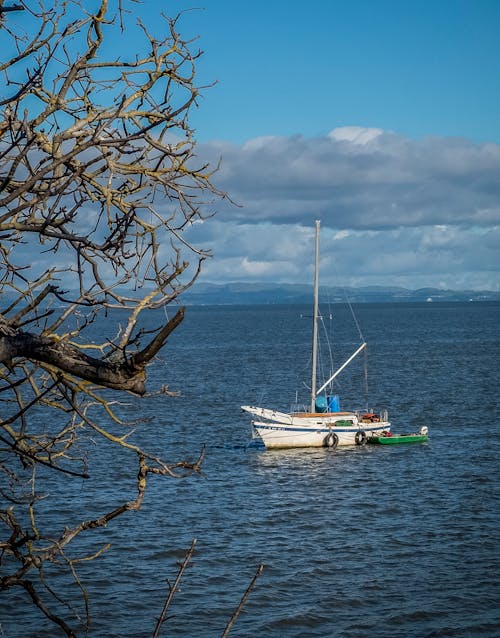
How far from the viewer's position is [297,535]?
27.8m

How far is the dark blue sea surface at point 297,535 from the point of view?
21.1 m

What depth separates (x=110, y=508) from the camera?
29547 mm

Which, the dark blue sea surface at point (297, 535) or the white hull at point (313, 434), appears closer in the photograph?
the dark blue sea surface at point (297, 535)

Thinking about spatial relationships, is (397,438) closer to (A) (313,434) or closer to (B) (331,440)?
(B) (331,440)

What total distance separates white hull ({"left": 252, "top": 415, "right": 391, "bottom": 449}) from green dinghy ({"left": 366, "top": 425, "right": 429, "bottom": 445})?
Result: 324 mm

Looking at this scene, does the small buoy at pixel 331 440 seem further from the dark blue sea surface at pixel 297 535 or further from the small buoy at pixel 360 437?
the small buoy at pixel 360 437

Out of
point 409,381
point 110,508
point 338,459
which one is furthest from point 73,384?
point 409,381

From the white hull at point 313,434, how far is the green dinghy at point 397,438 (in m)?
0.32

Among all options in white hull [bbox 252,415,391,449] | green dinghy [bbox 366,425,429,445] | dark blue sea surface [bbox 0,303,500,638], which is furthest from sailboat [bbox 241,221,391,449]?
dark blue sea surface [bbox 0,303,500,638]

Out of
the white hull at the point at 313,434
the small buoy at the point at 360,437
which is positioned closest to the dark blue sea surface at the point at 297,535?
the white hull at the point at 313,434

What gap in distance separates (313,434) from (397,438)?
3977 mm

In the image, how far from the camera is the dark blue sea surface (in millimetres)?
21109

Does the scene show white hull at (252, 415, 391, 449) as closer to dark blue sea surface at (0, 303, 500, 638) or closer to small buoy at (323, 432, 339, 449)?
small buoy at (323, 432, 339, 449)

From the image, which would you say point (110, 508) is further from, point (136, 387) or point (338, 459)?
point (136, 387)
